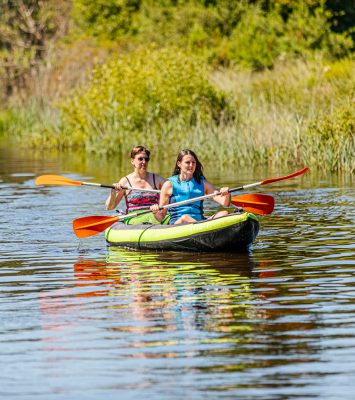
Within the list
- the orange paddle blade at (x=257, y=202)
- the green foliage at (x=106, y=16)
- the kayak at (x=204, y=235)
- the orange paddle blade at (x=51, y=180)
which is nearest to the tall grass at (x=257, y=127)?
the orange paddle blade at (x=51, y=180)

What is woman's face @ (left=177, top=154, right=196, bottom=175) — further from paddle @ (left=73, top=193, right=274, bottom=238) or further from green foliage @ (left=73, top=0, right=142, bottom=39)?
green foliage @ (left=73, top=0, right=142, bottom=39)

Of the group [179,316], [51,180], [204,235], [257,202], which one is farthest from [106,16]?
[179,316]

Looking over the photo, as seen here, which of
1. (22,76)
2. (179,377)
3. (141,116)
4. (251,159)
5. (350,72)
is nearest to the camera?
(179,377)

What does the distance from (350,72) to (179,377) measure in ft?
71.9

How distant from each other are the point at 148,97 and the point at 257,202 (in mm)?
16878

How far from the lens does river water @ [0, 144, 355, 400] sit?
706cm

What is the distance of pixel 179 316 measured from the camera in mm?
9016

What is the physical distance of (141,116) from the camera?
30734 mm

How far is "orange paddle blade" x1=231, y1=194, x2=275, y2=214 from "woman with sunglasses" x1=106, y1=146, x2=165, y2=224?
100cm

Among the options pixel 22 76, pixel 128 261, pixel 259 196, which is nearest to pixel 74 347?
pixel 128 261

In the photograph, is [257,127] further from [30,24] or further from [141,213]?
[30,24]

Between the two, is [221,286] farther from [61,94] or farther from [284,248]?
[61,94]

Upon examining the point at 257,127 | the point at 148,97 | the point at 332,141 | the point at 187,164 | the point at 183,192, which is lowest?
the point at 183,192

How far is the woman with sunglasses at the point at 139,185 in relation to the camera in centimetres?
1416
